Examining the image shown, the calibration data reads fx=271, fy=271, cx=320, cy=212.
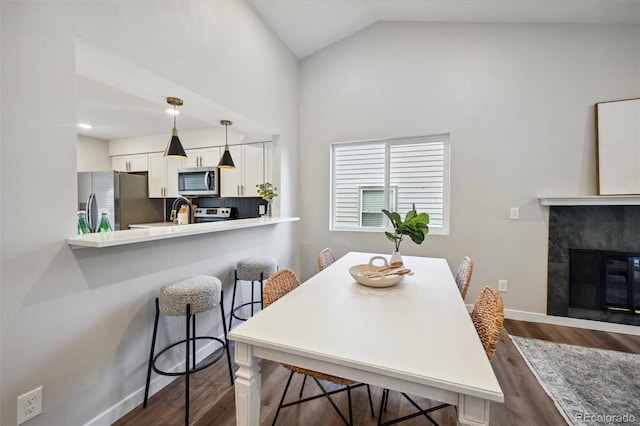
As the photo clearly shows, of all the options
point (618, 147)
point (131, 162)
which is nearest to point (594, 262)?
point (618, 147)

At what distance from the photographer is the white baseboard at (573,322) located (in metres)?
2.55

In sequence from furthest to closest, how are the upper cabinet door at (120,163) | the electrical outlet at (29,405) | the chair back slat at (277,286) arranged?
the upper cabinet door at (120,163) → the chair back slat at (277,286) → the electrical outlet at (29,405)

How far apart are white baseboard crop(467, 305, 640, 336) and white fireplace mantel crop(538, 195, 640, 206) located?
1.14 metres

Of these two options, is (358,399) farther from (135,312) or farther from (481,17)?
(481,17)

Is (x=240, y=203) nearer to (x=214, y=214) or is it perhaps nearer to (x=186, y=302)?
(x=214, y=214)

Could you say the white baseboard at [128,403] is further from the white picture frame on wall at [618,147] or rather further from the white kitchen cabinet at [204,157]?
the white picture frame on wall at [618,147]

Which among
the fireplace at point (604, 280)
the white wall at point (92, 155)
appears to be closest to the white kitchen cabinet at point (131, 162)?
the white wall at point (92, 155)

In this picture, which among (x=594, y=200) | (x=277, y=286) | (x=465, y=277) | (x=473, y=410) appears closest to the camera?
(x=473, y=410)

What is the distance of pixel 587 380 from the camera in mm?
1898

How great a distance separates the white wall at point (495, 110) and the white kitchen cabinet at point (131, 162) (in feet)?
10.6

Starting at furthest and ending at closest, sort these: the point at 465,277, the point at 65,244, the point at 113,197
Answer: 1. the point at 113,197
2. the point at 465,277
3. the point at 65,244

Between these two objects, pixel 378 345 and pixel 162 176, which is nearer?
pixel 378 345

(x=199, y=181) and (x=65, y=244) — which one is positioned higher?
(x=199, y=181)

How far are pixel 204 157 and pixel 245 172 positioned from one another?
831 millimetres
